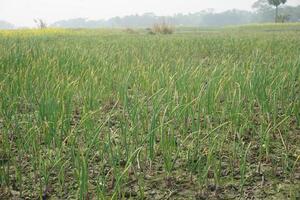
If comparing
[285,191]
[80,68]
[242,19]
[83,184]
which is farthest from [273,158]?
[242,19]

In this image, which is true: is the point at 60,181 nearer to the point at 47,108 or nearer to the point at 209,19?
the point at 47,108

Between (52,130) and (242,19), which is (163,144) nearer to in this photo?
(52,130)

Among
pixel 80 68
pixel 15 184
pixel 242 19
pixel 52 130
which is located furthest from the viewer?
pixel 242 19

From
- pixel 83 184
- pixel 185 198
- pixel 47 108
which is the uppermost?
pixel 47 108

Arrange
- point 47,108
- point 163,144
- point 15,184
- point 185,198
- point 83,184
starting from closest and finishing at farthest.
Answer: point 83,184 < point 185,198 < point 15,184 < point 163,144 < point 47,108

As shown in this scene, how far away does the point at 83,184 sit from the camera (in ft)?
4.05

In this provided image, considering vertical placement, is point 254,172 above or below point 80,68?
below

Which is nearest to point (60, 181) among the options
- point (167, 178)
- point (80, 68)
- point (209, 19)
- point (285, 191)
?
point (167, 178)

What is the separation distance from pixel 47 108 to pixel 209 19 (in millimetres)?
126915

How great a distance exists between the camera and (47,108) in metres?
1.93

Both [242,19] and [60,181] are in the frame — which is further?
[242,19]

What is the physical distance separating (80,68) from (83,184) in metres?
2.54

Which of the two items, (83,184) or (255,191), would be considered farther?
(255,191)

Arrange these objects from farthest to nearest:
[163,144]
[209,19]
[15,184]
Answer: [209,19] < [163,144] < [15,184]
